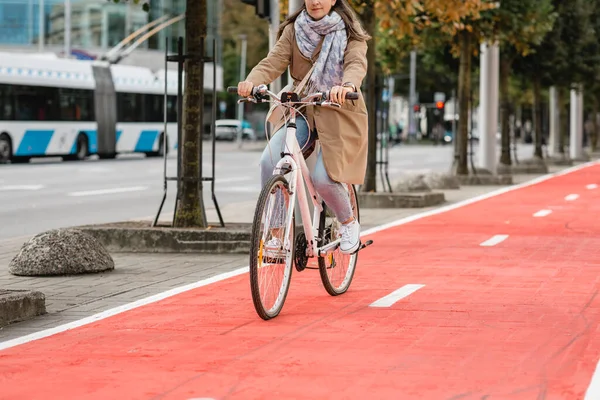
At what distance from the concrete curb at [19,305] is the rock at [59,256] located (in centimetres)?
216

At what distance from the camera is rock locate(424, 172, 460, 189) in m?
26.5

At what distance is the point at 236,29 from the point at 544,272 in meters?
83.6

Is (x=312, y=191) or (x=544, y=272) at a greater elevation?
(x=312, y=191)

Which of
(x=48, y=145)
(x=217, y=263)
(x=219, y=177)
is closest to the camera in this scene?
(x=217, y=263)

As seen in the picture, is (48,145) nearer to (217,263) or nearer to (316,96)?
(217,263)

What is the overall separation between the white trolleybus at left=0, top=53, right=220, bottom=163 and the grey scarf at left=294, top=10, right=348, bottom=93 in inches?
1229

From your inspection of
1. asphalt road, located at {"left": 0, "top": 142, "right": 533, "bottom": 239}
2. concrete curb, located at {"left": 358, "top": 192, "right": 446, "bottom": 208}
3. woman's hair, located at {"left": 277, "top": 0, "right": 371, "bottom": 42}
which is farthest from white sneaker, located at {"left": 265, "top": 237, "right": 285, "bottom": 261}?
concrete curb, located at {"left": 358, "top": 192, "right": 446, "bottom": 208}

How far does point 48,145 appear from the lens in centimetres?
4169

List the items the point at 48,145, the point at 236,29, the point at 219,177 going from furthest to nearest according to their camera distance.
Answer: the point at 236,29 → the point at 48,145 → the point at 219,177

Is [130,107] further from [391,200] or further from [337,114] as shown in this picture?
[337,114]

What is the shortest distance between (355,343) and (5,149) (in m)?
33.1

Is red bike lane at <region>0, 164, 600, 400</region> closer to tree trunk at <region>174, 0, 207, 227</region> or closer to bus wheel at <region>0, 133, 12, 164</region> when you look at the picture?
tree trunk at <region>174, 0, 207, 227</region>

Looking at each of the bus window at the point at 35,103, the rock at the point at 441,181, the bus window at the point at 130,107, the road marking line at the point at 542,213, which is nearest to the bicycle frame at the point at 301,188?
the road marking line at the point at 542,213

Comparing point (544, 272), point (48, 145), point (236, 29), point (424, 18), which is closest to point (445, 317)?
point (544, 272)
